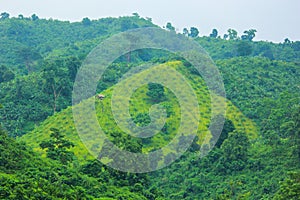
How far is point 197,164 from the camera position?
39.4m

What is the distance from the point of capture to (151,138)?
4375cm

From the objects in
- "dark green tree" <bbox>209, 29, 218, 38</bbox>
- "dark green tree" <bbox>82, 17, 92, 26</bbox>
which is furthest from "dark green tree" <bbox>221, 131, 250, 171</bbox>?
"dark green tree" <bbox>82, 17, 92, 26</bbox>

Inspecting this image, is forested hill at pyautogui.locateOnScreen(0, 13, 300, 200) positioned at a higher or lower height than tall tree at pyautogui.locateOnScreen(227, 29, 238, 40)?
lower

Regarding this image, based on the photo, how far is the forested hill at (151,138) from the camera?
25453 millimetres

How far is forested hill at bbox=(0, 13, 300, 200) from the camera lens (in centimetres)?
2545

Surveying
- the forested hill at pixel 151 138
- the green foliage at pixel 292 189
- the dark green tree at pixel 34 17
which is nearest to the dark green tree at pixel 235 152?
the forested hill at pixel 151 138

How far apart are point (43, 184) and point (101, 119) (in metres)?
22.6

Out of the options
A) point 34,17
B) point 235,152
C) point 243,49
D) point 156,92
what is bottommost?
point 235,152

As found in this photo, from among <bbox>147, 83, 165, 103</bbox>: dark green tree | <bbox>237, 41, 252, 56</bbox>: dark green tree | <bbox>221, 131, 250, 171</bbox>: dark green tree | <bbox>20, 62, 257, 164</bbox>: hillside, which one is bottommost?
<bbox>221, 131, 250, 171</bbox>: dark green tree

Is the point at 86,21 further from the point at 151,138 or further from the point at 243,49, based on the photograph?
the point at 151,138

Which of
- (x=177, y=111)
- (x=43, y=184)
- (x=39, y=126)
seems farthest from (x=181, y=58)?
(x=43, y=184)

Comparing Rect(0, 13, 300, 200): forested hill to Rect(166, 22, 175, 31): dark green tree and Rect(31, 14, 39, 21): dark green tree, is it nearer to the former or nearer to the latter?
Rect(166, 22, 175, 31): dark green tree

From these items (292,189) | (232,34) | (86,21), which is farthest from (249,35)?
(292,189)

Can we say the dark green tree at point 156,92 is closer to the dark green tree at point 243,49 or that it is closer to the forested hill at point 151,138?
the forested hill at point 151,138
